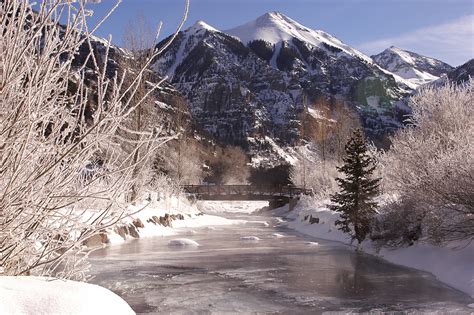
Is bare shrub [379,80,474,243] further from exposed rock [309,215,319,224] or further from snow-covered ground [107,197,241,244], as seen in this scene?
snow-covered ground [107,197,241,244]

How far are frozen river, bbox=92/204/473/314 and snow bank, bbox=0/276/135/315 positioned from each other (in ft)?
15.7

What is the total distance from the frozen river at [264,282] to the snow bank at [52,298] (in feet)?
15.7

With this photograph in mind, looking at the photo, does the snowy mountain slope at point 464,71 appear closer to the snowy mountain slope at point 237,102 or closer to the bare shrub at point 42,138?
the snowy mountain slope at point 237,102

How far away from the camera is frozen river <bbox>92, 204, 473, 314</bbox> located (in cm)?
831

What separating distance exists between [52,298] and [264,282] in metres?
8.10

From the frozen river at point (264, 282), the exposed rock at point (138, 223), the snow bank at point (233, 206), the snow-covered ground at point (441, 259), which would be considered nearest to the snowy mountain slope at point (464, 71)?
the snow bank at point (233, 206)

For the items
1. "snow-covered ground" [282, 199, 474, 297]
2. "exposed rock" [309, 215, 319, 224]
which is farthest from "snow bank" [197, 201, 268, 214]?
"snow-covered ground" [282, 199, 474, 297]

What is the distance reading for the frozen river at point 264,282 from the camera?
327 inches

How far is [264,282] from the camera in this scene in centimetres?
1048

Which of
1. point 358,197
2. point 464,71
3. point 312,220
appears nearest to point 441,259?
point 358,197

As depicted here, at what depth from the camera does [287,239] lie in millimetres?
20297

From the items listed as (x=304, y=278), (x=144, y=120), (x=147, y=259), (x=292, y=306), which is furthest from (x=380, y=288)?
(x=144, y=120)

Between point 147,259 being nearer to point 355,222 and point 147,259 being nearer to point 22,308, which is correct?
point 355,222

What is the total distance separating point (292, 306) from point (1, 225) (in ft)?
19.7
